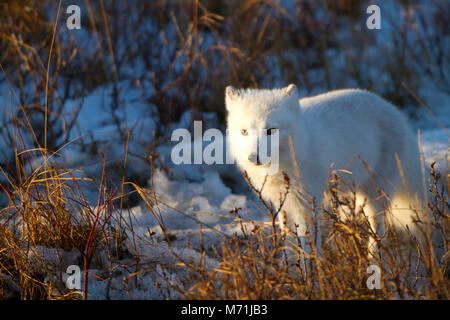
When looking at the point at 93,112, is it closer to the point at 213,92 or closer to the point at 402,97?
the point at 213,92

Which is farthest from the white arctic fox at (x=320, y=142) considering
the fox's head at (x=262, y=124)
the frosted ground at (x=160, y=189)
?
the frosted ground at (x=160, y=189)

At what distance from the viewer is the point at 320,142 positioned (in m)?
2.61

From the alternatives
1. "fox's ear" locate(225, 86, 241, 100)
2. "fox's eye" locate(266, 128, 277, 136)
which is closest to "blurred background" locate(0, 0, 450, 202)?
"fox's ear" locate(225, 86, 241, 100)

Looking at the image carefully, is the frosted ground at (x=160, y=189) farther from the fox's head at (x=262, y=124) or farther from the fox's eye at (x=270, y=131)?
the fox's eye at (x=270, y=131)

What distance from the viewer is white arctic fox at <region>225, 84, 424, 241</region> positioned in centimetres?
240

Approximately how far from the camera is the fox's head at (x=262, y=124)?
7.45ft

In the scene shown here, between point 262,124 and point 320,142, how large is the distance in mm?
481

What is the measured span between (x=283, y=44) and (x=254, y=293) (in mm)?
4853

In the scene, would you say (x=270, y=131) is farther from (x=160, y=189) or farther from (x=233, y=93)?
(x=160, y=189)

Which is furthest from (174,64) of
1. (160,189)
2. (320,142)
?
(320,142)

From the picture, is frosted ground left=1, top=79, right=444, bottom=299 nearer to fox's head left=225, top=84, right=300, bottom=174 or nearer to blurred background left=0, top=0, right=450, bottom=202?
blurred background left=0, top=0, right=450, bottom=202

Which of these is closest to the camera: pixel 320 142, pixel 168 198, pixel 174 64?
pixel 320 142
